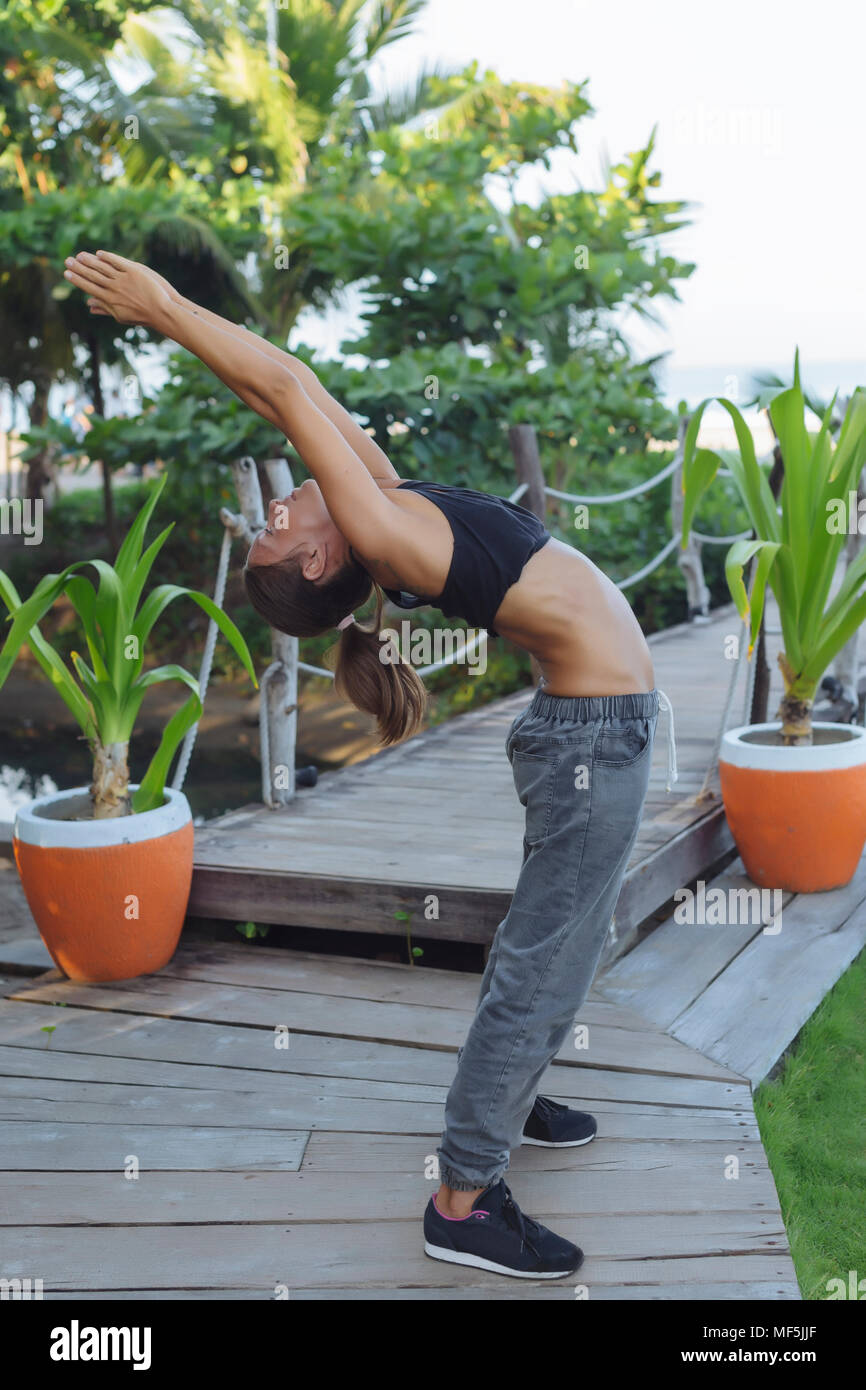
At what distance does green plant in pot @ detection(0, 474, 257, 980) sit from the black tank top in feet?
3.72

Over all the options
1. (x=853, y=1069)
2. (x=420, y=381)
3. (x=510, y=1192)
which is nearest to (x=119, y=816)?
(x=510, y=1192)

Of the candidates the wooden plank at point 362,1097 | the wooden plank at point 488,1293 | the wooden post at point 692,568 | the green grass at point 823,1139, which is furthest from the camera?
the wooden post at point 692,568

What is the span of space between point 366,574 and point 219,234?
31.9ft

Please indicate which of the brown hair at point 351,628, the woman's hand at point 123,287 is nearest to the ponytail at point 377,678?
the brown hair at point 351,628

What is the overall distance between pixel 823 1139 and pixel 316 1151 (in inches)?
40.1

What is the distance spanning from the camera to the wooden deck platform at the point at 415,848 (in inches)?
118

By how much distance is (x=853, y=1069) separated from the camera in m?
2.77

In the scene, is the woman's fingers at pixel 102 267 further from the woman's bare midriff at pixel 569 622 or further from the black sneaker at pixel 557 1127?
the black sneaker at pixel 557 1127

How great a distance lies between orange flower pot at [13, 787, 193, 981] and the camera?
2867 millimetres

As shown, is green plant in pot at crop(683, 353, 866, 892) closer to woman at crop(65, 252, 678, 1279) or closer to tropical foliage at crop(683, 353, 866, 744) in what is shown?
tropical foliage at crop(683, 353, 866, 744)

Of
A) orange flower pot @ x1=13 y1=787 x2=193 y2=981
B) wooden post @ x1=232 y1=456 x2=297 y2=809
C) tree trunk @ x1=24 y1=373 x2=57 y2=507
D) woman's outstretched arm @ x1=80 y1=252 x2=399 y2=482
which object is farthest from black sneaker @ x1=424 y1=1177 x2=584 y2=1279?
tree trunk @ x1=24 y1=373 x2=57 y2=507

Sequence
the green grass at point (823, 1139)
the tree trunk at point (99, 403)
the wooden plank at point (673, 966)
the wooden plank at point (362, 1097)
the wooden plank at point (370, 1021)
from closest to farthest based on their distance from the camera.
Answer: the green grass at point (823, 1139), the wooden plank at point (362, 1097), the wooden plank at point (370, 1021), the wooden plank at point (673, 966), the tree trunk at point (99, 403)

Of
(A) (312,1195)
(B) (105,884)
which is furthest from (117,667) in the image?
(A) (312,1195)

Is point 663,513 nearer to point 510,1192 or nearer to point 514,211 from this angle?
point 514,211
